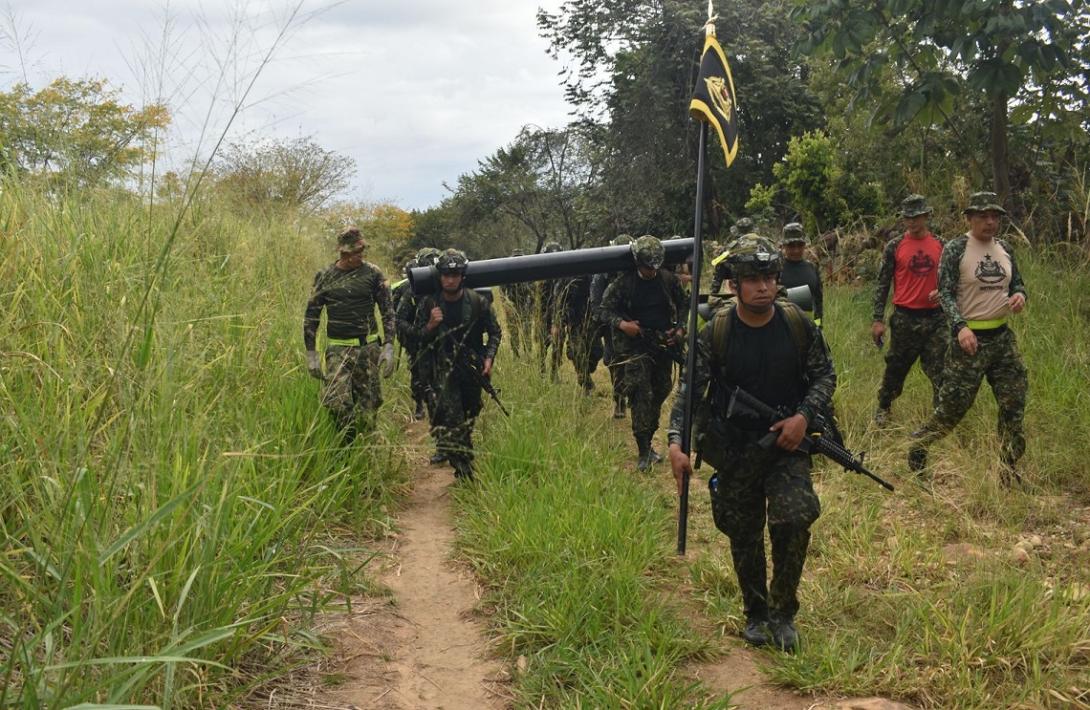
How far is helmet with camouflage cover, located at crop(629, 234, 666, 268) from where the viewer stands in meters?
6.73

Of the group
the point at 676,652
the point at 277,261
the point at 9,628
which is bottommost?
the point at 676,652

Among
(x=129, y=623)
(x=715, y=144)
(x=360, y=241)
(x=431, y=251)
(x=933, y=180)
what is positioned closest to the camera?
(x=129, y=623)

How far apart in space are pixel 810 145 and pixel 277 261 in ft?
30.0

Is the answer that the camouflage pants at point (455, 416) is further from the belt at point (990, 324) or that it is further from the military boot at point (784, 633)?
the belt at point (990, 324)

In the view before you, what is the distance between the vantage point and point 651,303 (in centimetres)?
704

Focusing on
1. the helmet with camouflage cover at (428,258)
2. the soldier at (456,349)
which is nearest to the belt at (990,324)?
the soldier at (456,349)

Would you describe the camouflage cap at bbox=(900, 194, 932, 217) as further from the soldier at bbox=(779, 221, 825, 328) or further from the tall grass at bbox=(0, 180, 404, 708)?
the tall grass at bbox=(0, 180, 404, 708)

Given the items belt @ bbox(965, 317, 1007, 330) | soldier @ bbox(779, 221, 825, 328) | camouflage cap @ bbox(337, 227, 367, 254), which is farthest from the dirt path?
soldier @ bbox(779, 221, 825, 328)

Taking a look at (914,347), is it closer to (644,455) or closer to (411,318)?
(644,455)

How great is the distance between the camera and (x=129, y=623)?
2.56 meters

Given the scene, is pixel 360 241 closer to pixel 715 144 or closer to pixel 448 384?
pixel 448 384

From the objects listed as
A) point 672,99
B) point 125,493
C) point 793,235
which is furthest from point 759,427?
point 672,99

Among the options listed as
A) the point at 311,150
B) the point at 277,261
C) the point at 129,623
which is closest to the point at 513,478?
the point at 129,623

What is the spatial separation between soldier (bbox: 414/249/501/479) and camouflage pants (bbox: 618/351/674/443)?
3.61ft
